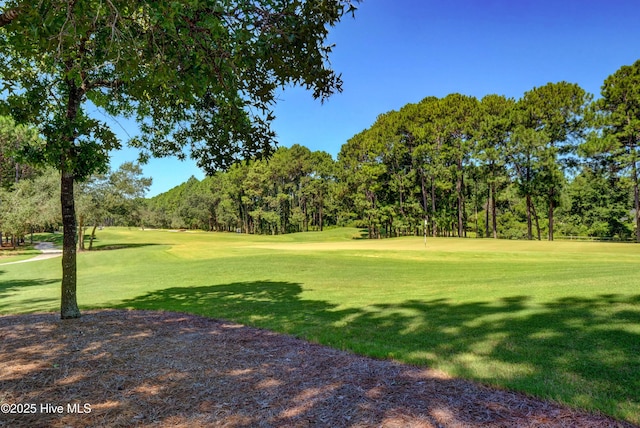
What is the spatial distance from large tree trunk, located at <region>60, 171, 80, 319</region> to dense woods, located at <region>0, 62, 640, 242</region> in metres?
18.8

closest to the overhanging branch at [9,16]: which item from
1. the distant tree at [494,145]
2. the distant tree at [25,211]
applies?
the distant tree at [25,211]

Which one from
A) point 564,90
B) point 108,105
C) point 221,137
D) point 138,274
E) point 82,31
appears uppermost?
point 564,90

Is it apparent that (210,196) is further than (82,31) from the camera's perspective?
Yes

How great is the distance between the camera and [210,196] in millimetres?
88375

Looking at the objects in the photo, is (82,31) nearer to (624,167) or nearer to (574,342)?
(574,342)

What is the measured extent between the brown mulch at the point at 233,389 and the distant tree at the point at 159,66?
3336mm

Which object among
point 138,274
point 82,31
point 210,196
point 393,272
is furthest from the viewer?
point 210,196

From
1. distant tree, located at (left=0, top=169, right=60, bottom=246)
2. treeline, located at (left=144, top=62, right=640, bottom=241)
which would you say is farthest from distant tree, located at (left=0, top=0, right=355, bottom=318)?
distant tree, located at (left=0, top=169, right=60, bottom=246)

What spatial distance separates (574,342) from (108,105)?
10.4 meters

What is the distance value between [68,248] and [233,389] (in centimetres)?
588

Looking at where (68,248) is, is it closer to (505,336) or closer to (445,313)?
(445,313)

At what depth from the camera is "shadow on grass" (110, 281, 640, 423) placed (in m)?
3.72

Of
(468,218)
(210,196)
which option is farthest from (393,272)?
(210,196)

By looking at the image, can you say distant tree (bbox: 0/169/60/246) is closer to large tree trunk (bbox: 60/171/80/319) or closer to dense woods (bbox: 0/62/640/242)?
dense woods (bbox: 0/62/640/242)
